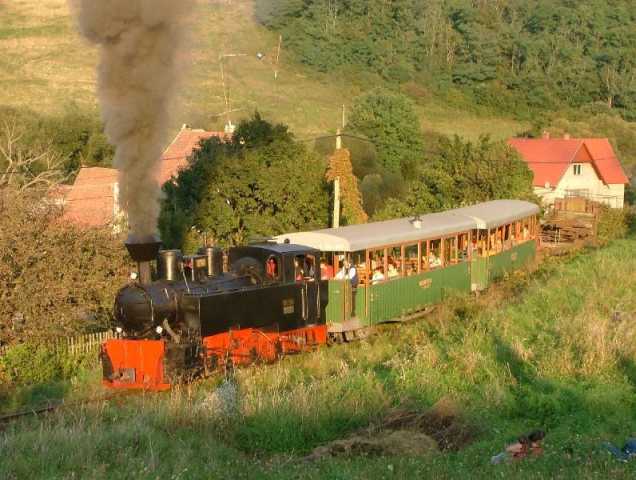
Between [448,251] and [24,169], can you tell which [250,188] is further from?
[24,169]

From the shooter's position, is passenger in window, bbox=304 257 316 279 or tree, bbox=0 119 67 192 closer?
passenger in window, bbox=304 257 316 279

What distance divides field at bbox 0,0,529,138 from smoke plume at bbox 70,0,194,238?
38.9 meters

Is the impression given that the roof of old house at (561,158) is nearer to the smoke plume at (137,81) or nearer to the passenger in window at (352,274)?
the passenger in window at (352,274)

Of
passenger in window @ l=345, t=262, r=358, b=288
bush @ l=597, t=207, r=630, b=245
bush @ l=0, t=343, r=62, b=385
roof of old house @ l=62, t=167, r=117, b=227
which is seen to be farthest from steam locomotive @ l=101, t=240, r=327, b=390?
bush @ l=597, t=207, r=630, b=245

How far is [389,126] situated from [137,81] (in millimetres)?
46680

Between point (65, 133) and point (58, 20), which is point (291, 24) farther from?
point (65, 133)

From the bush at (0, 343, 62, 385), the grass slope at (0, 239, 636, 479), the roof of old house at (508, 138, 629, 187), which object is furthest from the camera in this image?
the roof of old house at (508, 138, 629, 187)

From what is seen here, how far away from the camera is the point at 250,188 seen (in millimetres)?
27672

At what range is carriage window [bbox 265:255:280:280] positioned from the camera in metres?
14.6

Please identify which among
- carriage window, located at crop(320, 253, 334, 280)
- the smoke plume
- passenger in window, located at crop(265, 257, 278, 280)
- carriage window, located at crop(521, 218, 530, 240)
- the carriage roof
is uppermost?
the smoke plume

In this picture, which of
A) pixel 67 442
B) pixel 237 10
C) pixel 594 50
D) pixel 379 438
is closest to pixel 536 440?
pixel 379 438

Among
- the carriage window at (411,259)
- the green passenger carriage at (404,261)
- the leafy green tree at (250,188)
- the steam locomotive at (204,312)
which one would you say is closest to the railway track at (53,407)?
the steam locomotive at (204,312)

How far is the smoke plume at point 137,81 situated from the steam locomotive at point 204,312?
84cm

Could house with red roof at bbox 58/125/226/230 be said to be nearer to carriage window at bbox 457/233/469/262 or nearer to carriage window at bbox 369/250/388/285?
carriage window at bbox 369/250/388/285
